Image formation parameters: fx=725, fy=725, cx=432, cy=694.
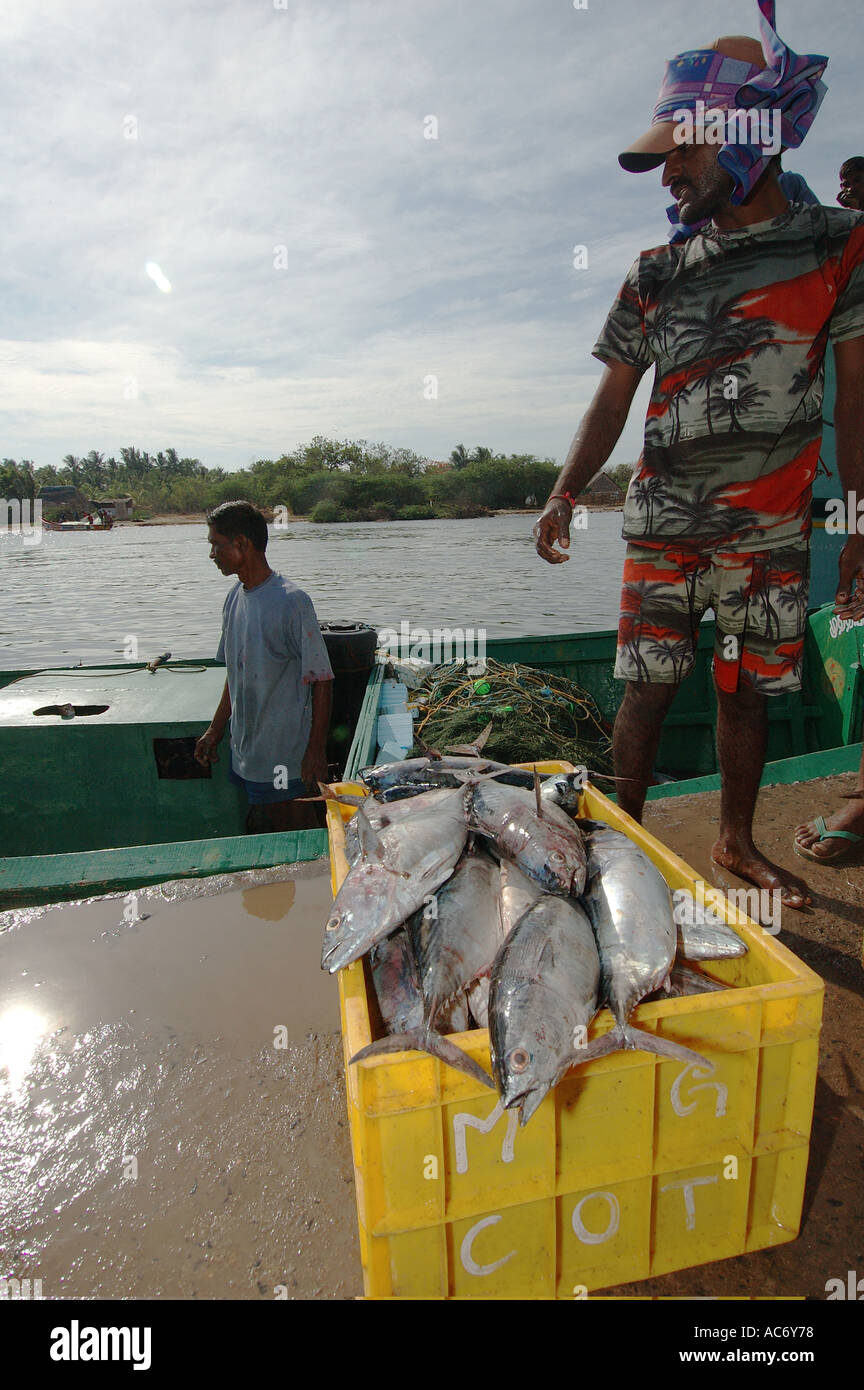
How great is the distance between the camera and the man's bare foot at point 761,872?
103 inches

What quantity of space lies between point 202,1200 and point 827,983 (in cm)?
183

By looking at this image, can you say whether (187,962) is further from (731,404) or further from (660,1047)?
(731,404)

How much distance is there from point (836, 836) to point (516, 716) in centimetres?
247

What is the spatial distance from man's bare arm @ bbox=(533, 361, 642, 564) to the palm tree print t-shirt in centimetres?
16

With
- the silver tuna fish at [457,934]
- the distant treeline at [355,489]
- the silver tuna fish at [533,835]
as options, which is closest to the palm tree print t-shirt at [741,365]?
the silver tuna fish at [533,835]

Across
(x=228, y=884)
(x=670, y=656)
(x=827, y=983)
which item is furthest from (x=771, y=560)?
(x=228, y=884)

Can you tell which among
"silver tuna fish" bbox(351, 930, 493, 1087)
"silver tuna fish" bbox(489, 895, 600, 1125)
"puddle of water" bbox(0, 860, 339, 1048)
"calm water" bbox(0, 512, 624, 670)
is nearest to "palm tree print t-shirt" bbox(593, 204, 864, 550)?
"silver tuna fish" bbox(489, 895, 600, 1125)

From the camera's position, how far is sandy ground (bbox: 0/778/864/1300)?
1.51 m

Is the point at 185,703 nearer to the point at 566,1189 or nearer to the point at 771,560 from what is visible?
the point at 771,560

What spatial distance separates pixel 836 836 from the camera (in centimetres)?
289

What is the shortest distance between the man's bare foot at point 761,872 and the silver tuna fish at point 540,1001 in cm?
144

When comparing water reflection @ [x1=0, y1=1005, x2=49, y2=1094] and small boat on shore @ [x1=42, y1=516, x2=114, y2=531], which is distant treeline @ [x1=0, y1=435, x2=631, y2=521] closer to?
small boat on shore @ [x1=42, y1=516, x2=114, y2=531]

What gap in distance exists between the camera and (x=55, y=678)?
5.92 meters

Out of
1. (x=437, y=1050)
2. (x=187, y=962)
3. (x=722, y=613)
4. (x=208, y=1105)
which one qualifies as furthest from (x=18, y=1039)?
(x=722, y=613)
